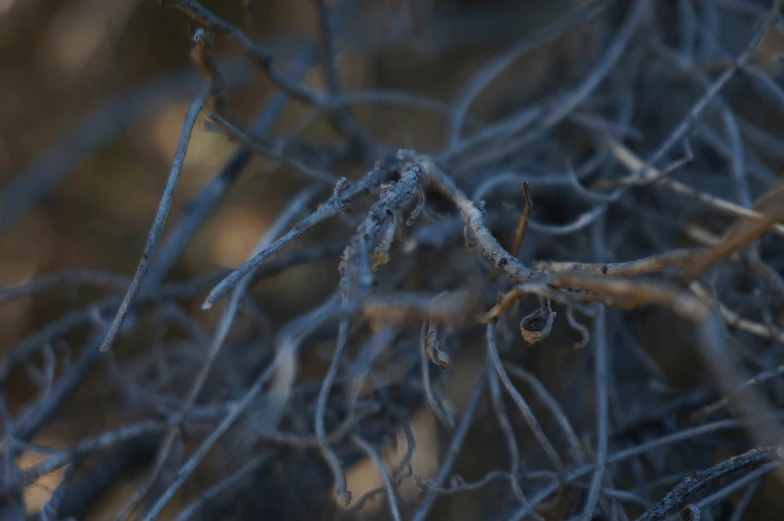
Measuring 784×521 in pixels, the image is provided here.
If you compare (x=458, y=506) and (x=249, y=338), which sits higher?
(x=249, y=338)

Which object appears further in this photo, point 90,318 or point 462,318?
point 90,318

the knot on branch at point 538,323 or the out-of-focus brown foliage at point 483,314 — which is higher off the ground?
the out-of-focus brown foliage at point 483,314

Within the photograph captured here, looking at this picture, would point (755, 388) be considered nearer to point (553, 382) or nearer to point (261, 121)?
point (553, 382)

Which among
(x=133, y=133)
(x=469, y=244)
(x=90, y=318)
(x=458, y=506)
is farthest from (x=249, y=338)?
(x=133, y=133)

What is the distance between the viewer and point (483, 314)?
51 cm

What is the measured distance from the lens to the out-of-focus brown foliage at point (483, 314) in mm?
475

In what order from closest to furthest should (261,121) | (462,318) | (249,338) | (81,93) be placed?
(462,318) → (261,121) → (249,338) → (81,93)

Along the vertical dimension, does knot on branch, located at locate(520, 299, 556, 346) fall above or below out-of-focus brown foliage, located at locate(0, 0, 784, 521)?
below

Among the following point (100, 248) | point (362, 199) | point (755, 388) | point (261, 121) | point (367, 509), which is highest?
point (100, 248)

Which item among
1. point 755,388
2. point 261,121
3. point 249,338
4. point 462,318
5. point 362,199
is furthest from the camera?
point 249,338

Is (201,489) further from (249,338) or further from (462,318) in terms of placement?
(462,318)

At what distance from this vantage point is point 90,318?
74 centimetres

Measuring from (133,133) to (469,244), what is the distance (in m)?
1.12

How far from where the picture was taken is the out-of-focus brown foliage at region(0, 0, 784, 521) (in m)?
0.47
